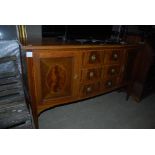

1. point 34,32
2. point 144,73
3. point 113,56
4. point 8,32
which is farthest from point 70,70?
point 144,73

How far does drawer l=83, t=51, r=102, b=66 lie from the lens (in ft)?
4.68

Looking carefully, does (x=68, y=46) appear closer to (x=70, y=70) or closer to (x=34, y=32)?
(x=70, y=70)

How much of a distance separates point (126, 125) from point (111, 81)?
0.58 m

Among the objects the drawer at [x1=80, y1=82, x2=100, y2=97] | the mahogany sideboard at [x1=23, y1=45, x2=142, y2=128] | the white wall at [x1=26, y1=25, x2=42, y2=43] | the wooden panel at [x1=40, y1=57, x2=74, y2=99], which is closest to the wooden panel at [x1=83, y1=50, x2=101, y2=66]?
the mahogany sideboard at [x1=23, y1=45, x2=142, y2=128]

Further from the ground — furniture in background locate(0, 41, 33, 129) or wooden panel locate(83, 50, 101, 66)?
wooden panel locate(83, 50, 101, 66)

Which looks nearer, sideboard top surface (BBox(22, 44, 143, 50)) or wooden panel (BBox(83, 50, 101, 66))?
sideboard top surface (BBox(22, 44, 143, 50))

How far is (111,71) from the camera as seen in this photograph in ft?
5.68

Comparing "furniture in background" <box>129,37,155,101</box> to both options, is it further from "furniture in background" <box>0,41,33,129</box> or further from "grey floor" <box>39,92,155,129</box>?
"furniture in background" <box>0,41,33,129</box>

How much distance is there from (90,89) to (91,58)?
1.31 feet

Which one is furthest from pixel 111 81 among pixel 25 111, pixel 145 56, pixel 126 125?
pixel 25 111

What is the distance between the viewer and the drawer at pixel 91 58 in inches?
56.2

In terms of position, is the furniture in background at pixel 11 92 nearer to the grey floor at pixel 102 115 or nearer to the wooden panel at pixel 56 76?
the wooden panel at pixel 56 76

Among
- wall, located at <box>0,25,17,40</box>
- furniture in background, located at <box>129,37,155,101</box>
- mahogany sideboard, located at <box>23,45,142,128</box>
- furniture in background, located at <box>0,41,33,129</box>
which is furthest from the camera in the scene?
furniture in background, located at <box>129,37,155,101</box>
